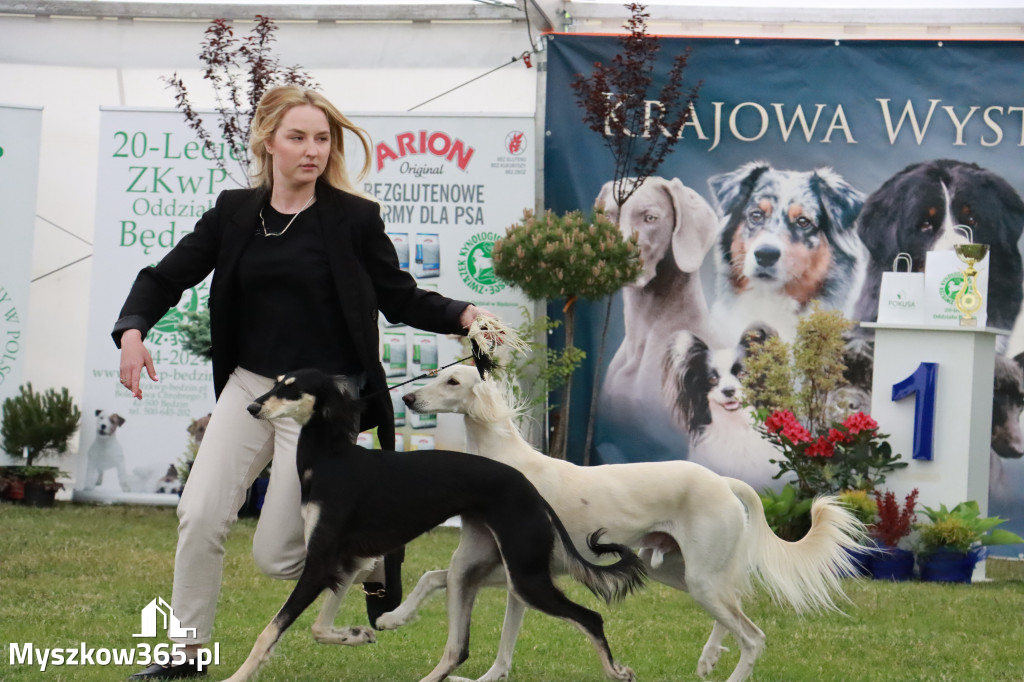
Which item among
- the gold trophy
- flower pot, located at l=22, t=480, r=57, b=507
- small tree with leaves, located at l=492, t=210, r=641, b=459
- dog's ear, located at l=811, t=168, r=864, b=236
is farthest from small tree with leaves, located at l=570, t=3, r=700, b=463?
flower pot, located at l=22, t=480, r=57, b=507

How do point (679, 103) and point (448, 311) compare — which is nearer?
point (448, 311)

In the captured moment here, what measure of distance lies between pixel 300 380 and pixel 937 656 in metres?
3.33

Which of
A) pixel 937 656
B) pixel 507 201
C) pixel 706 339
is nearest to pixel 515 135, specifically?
pixel 507 201

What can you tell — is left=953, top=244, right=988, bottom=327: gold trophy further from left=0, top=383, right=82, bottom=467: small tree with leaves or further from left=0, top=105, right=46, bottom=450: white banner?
left=0, top=105, right=46, bottom=450: white banner

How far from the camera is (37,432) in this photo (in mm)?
9836

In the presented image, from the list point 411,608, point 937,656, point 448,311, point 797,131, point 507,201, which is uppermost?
point 797,131

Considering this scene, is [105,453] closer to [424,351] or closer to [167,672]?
[424,351]

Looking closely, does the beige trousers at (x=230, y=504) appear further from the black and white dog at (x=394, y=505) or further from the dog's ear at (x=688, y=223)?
the dog's ear at (x=688, y=223)

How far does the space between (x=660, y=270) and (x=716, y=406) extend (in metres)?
A: 1.23

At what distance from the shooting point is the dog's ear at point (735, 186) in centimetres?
1004

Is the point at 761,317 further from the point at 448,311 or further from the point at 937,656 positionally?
the point at 448,311

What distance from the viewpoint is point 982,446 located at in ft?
27.0

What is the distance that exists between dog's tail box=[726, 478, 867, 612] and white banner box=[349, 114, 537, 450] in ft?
16.4

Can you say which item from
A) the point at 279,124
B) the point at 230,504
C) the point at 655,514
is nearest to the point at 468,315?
the point at 279,124
